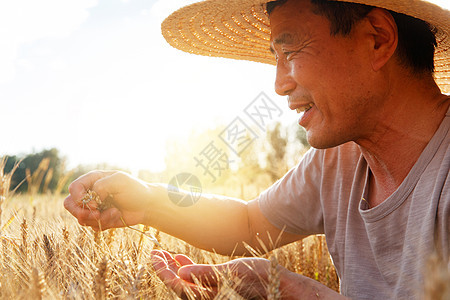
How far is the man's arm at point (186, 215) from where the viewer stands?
1.78 meters

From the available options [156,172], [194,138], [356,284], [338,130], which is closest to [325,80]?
[338,130]

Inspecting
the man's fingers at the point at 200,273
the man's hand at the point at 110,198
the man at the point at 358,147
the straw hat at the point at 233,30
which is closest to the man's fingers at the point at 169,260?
the man at the point at 358,147

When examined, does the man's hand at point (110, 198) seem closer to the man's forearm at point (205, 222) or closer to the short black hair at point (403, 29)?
the man's forearm at point (205, 222)

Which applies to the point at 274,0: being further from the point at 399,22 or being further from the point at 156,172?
the point at 156,172

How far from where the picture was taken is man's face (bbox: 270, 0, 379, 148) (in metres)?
1.65

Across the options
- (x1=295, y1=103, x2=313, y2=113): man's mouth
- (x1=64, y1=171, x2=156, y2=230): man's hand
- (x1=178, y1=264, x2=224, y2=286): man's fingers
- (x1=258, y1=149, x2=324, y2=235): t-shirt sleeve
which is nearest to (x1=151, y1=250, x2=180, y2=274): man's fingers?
(x1=178, y1=264, x2=224, y2=286): man's fingers

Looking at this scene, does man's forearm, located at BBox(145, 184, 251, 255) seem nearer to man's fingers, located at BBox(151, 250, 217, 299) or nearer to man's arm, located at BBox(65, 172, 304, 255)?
man's arm, located at BBox(65, 172, 304, 255)

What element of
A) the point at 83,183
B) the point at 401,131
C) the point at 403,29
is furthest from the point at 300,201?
the point at 83,183

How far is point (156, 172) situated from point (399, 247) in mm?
3321

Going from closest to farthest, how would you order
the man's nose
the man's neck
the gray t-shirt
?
the gray t-shirt → the man's neck → the man's nose

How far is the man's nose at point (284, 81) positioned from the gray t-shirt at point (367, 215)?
0.44 m

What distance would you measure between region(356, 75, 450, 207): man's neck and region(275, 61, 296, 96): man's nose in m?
0.36

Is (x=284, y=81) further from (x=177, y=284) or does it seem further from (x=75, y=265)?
(x=75, y=265)

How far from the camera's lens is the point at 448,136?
1.50m
